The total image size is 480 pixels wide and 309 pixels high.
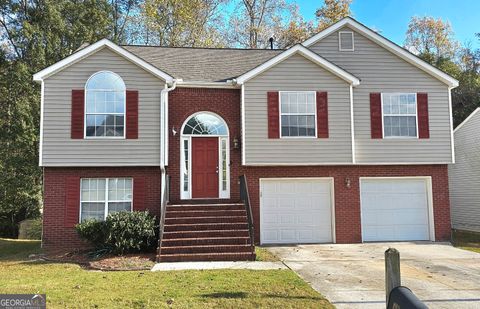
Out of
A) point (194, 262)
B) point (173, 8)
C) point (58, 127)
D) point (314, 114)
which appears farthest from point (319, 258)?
point (173, 8)

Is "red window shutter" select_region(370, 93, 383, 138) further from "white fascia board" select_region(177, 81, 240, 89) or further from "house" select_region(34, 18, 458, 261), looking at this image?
"white fascia board" select_region(177, 81, 240, 89)

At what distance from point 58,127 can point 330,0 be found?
2240 cm

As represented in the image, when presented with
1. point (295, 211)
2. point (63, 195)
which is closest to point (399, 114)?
point (295, 211)

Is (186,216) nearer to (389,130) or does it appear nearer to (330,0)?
(389,130)

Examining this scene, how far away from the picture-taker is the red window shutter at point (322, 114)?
1302 cm

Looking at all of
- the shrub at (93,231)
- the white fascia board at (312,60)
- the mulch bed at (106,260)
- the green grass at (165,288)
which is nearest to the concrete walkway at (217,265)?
the mulch bed at (106,260)

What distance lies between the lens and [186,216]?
11602 mm

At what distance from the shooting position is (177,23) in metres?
26.2

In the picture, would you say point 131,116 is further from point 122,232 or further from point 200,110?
point 122,232

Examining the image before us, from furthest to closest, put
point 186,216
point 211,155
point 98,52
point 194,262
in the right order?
1. point 211,155
2. point 98,52
3. point 186,216
4. point 194,262

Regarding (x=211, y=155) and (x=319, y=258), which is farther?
(x=211, y=155)

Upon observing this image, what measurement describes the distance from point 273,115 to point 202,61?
379 centimetres

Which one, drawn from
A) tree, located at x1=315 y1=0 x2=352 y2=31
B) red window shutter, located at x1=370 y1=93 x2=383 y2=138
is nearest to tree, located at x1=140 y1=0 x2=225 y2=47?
tree, located at x1=315 y1=0 x2=352 y2=31

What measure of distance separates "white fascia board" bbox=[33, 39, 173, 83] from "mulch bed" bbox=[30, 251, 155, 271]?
5.24m
